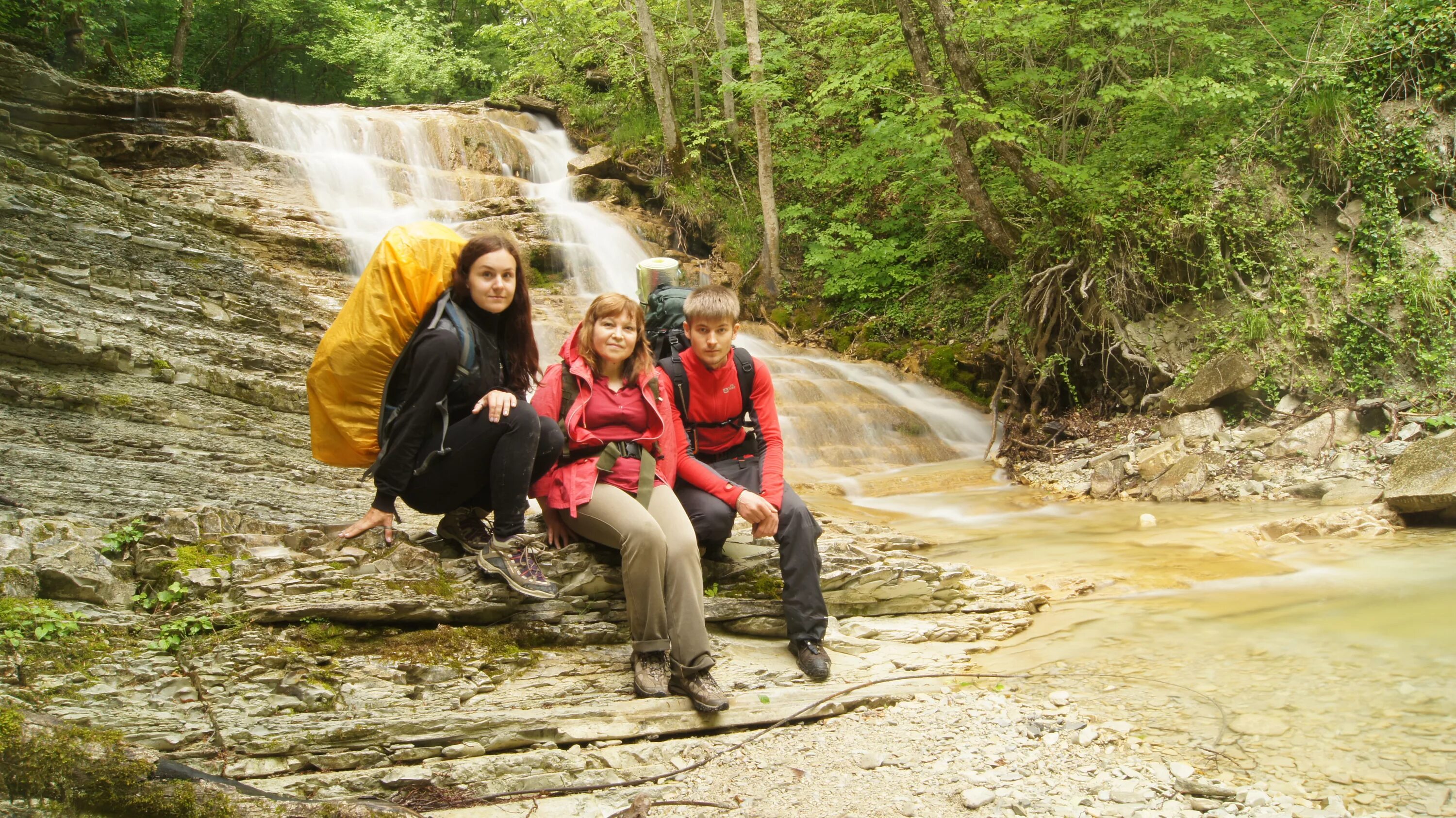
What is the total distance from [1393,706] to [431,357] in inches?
147

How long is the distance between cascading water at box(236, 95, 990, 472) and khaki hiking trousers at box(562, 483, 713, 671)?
675 centimetres

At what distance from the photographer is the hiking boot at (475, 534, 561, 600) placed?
10.9 feet

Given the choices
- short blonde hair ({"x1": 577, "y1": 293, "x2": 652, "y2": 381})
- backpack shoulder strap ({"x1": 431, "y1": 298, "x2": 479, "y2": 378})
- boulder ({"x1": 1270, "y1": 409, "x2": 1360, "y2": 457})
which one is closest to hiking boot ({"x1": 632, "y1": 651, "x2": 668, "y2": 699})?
short blonde hair ({"x1": 577, "y1": 293, "x2": 652, "y2": 381})

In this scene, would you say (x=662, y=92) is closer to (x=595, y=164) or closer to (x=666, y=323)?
(x=595, y=164)

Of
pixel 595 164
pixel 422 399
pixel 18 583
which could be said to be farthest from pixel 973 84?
pixel 18 583

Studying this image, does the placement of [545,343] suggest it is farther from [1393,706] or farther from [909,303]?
[1393,706]

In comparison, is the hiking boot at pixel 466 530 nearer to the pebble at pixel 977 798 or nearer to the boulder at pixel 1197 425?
the pebble at pixel 977 798

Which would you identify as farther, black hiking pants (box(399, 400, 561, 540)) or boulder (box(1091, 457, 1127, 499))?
boulder (box(1091, 457, 1127, 499))

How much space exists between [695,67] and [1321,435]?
1313 centimetres

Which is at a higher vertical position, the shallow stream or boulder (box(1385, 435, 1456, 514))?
boulder (box(1385, 435, 1456, 514))

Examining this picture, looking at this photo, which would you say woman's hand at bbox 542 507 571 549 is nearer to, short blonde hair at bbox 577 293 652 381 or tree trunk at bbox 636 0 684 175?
short blonde hair at bbox 577 293 652 381

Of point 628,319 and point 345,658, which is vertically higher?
point 628,319

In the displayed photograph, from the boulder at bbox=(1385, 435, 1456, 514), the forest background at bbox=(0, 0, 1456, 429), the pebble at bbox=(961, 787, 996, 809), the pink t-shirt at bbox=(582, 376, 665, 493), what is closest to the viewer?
the pebble at bbox=(961, 787, 996, 809)

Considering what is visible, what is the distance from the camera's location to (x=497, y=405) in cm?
316
